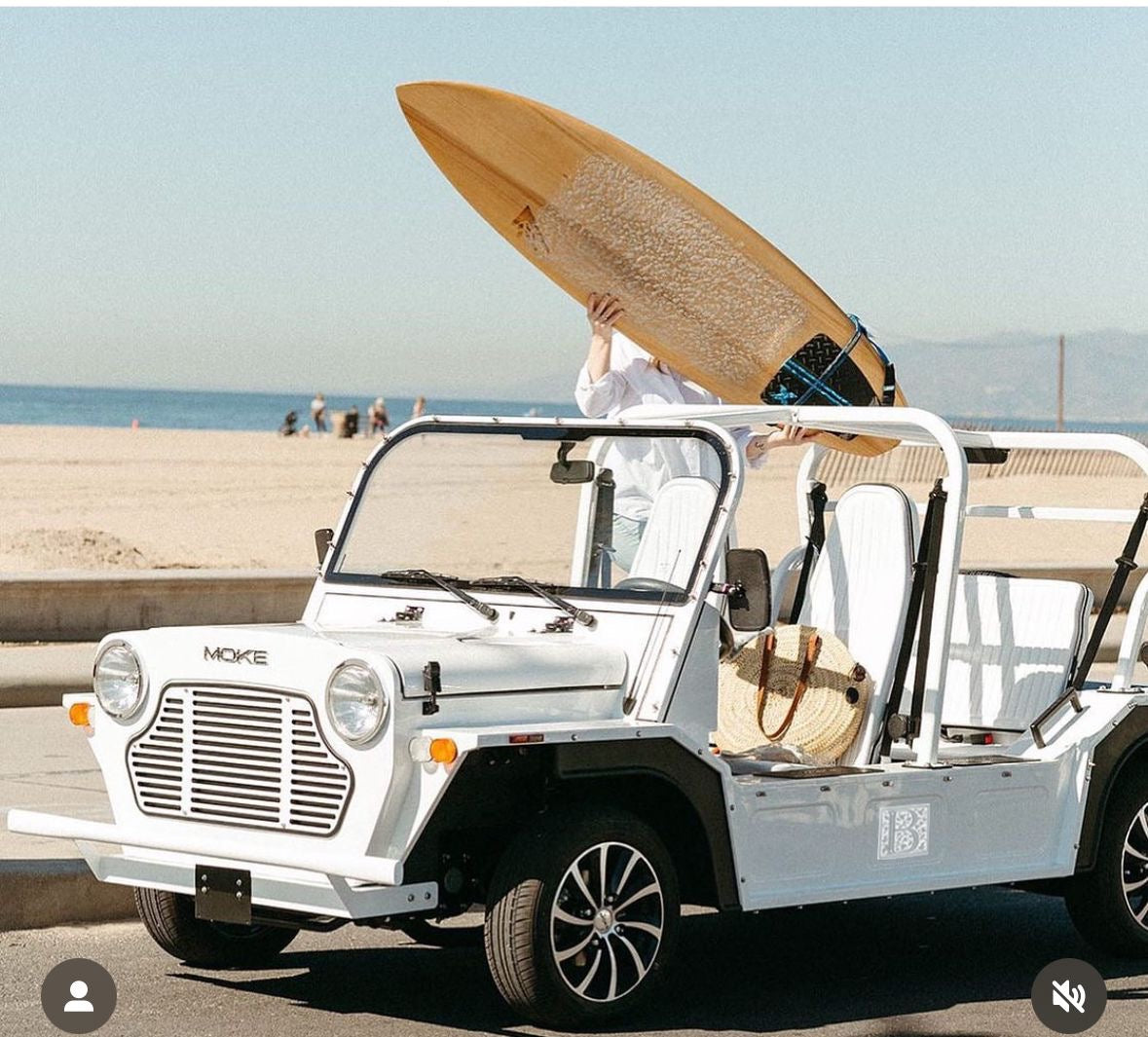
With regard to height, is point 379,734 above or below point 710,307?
below

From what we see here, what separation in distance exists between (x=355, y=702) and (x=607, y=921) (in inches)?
39.6

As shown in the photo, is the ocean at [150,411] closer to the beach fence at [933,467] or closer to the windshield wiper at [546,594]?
the beach fence at [933,467]

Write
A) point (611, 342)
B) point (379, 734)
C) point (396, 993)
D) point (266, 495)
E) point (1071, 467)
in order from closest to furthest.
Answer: point (379, 734) → point (396, 993) → point (611, 342) → point (266, 495) → point (1071, 467)

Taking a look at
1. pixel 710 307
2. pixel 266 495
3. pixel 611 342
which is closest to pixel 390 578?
pixel 611 342

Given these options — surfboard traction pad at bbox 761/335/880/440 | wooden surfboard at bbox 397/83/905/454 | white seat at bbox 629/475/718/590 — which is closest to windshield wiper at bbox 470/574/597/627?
white seat at bbox 629/475/718/590

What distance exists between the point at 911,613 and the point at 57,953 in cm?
322

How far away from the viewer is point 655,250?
33.2ft

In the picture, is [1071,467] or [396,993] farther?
[1071,467]

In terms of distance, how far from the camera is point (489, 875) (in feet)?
21.5

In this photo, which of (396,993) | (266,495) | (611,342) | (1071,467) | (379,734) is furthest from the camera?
(1071,467)

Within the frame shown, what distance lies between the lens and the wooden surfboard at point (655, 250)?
9.96 meters

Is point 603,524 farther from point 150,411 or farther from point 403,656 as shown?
point 150,411

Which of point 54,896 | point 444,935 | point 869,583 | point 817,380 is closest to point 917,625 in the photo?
point 869,583

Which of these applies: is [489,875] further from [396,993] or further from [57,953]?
[57,953]
